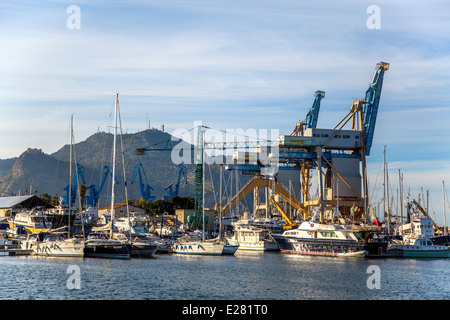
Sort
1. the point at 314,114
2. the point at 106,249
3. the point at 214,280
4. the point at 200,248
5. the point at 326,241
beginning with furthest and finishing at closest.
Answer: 1. the point at 314,114
2. the point at 326,241
3. the point at 200,248
4. the point at 106,249
5. the point at 214,280

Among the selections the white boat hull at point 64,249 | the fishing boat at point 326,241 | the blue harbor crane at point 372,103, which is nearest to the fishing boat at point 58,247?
the white boat hull at point 64,249

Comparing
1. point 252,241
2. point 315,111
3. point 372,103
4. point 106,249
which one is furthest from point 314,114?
point 106,249

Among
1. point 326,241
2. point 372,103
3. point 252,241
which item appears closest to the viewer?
point 326,241

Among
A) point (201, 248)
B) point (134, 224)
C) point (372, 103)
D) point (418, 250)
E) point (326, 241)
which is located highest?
point (372, 103)

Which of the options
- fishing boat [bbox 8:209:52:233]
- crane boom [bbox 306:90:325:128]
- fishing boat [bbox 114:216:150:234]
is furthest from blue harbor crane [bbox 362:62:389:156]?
fishing boat [bbox 8:209:52:233]

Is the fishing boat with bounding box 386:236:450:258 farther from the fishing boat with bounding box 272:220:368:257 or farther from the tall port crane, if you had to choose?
the tall port crane

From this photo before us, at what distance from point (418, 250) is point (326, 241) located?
13.1 meters

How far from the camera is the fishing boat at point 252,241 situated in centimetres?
8669

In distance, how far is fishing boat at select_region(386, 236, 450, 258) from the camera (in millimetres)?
78312

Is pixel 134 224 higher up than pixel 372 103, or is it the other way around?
pixel 372 103

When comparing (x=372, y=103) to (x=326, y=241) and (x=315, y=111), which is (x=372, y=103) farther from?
(x=326, y=241)

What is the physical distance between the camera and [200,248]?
73.2 metres

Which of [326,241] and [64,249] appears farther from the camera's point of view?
[326,241]

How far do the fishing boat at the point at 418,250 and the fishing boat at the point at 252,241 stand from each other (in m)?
17.6
